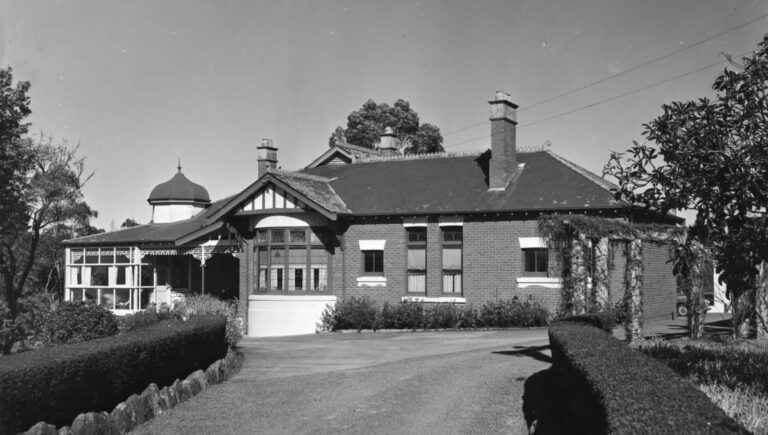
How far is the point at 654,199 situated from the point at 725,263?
5.39 ft

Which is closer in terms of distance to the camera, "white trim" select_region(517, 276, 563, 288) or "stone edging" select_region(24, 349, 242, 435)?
"stone edging" select_region(24, 349, 242, 435)

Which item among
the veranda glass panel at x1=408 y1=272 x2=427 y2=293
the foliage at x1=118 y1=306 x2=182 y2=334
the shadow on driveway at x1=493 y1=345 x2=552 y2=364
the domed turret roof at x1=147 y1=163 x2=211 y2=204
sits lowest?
the shadow on driveway at x1=493 y1=345 x2=552 y2=364

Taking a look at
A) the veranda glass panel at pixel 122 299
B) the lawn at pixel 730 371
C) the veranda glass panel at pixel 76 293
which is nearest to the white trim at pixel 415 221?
the lawn at pixel 730 371

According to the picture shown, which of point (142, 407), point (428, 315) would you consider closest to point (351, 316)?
point (428, 315)

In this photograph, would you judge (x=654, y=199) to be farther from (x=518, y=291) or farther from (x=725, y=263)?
(x=518, y=291)

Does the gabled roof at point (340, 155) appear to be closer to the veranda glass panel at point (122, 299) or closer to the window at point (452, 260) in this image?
the window at point (452, 260)

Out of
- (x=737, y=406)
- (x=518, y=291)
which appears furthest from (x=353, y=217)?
(x=737, y=406)

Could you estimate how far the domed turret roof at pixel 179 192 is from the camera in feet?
133

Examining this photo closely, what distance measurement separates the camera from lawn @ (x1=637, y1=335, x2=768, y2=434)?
8023 mm

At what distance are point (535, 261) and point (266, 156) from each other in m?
15.3

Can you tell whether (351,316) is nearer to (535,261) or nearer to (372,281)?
(372,281)

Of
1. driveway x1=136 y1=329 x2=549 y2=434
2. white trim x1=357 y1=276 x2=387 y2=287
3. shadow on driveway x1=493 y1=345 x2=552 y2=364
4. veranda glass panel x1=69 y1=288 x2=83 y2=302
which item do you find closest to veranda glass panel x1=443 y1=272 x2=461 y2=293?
white trim x1=357 y1=276 x2=387 y2=287

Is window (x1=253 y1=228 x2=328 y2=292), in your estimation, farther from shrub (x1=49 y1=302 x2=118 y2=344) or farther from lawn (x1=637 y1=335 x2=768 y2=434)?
lawn (x1=637 y1=335 x2=768 y2=434)

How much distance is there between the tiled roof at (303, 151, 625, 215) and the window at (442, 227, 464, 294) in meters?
0.90
